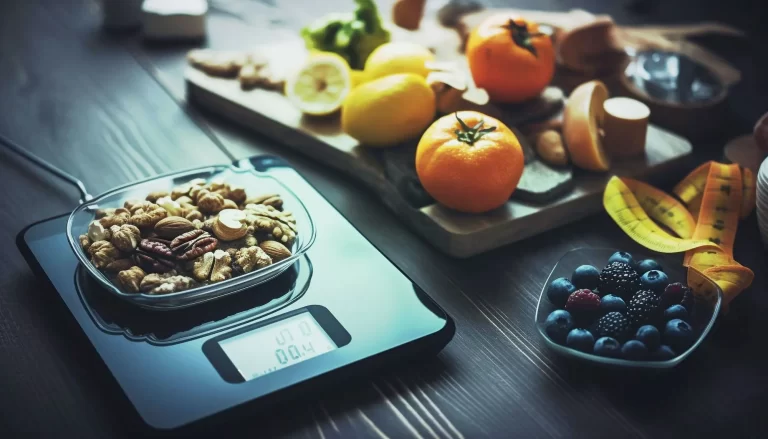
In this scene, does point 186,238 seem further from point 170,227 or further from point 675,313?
point 675,313

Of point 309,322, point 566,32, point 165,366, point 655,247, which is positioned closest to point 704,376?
point 655,247

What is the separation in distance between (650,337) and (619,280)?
10 centimetres

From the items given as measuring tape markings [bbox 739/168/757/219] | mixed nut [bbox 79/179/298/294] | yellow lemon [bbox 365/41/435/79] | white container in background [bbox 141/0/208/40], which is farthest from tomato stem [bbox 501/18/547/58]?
white container in background [bbox 141/0/208/40]

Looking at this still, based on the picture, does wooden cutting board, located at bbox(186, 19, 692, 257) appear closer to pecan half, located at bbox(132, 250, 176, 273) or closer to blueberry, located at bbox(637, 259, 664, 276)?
blueberry, located at bbox(637, 259, 664, 276)

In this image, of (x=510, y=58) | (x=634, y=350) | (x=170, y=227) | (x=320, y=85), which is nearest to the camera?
(x=634, y=350)

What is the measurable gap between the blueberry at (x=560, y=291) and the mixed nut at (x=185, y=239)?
0.30 meters

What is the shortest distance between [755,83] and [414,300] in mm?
968

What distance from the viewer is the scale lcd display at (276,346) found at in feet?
2.44

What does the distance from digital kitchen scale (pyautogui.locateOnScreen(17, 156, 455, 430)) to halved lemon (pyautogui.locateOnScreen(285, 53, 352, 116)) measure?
0.35 metres

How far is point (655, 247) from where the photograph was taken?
966mm

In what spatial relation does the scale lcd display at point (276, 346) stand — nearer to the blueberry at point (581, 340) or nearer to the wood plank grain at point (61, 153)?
the wood plank grain at point (61, 153)

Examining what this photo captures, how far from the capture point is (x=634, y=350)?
751mm

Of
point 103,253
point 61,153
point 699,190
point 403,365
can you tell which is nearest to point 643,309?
point 403,365

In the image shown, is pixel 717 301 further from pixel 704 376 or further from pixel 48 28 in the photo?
pixel 48 28
